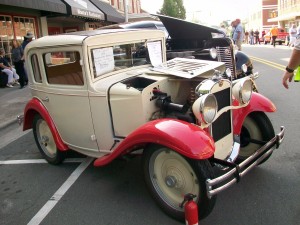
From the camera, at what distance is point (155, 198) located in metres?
3.10

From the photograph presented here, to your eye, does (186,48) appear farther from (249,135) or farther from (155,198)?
(155,198)

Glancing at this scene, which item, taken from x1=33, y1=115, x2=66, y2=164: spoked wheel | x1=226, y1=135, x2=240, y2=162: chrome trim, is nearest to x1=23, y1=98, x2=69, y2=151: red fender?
x1=33, y1=115, x2=66, y2=164: spoked wheel

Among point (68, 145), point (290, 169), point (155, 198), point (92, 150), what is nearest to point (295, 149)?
point (290, 169)

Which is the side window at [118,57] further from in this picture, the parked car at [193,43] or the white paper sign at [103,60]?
the parked car at [193,43]

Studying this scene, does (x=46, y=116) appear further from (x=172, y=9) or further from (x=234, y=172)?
(x=172, y=9)

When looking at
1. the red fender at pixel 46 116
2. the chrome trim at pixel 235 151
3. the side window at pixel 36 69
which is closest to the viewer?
the chrome trim at pixel 235 151

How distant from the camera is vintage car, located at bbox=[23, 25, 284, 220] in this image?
2.85 metres

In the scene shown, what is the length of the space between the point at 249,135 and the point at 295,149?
96 centimetres

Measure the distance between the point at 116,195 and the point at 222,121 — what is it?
1.39 m

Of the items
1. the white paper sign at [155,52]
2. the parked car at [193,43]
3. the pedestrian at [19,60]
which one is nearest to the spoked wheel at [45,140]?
the white paper sign at [155,52]

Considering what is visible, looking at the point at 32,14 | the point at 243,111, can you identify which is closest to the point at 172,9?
the point at 32,14

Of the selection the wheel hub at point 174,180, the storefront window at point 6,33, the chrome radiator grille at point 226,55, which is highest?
the storefront window at point 6,33

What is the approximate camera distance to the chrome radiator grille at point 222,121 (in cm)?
327

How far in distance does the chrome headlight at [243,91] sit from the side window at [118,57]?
1.39m
